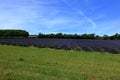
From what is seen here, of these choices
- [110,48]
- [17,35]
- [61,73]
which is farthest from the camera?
[17,35]

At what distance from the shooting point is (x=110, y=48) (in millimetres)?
23234

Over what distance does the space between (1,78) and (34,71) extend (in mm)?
1814

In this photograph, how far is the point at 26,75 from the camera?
28.8 ft

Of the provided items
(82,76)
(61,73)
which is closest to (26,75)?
(61,73)

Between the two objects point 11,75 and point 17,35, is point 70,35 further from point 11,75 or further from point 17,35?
point 11,75

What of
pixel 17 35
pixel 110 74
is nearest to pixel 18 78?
pixel 110 74

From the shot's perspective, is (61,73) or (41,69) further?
(41,69)

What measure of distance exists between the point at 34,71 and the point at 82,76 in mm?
1898

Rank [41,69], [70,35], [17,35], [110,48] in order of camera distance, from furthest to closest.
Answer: [17,35], [70,35], [110,48], [41,69]

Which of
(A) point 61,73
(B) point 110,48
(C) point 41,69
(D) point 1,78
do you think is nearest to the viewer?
(D) point 1,78

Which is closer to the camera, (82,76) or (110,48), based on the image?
(82,76)

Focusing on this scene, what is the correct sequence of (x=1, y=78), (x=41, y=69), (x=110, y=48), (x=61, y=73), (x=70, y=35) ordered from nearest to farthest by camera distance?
(x=1, y=78)
(x=61, y=73)
(x=41, y=69)
(x=110, y=48)
(x=70, y=35)

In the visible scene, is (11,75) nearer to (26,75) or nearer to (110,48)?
(26,75)

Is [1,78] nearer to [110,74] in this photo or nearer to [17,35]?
[110,74]
